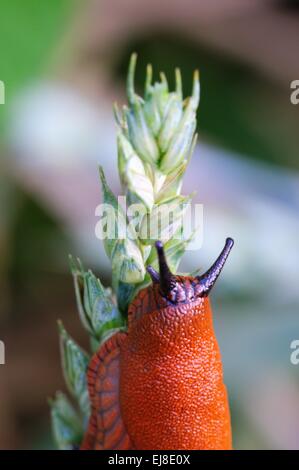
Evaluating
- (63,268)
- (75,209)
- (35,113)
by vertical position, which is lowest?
(63,268)

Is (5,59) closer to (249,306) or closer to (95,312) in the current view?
(249,306)

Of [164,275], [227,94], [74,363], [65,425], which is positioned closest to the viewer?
[164,275]

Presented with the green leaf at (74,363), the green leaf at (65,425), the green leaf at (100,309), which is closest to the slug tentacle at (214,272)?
the green leaf at (100,309)

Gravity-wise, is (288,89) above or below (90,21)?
below

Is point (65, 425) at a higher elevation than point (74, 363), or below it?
below

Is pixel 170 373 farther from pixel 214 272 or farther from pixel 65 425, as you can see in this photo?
pixel 65 425

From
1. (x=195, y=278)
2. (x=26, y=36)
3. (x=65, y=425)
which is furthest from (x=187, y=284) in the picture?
(x=26, y=36)

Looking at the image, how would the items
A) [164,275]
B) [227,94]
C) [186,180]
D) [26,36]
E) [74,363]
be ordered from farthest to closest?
[227,94]
[186,180]
[26,36]
[74,363]
[164,275]
